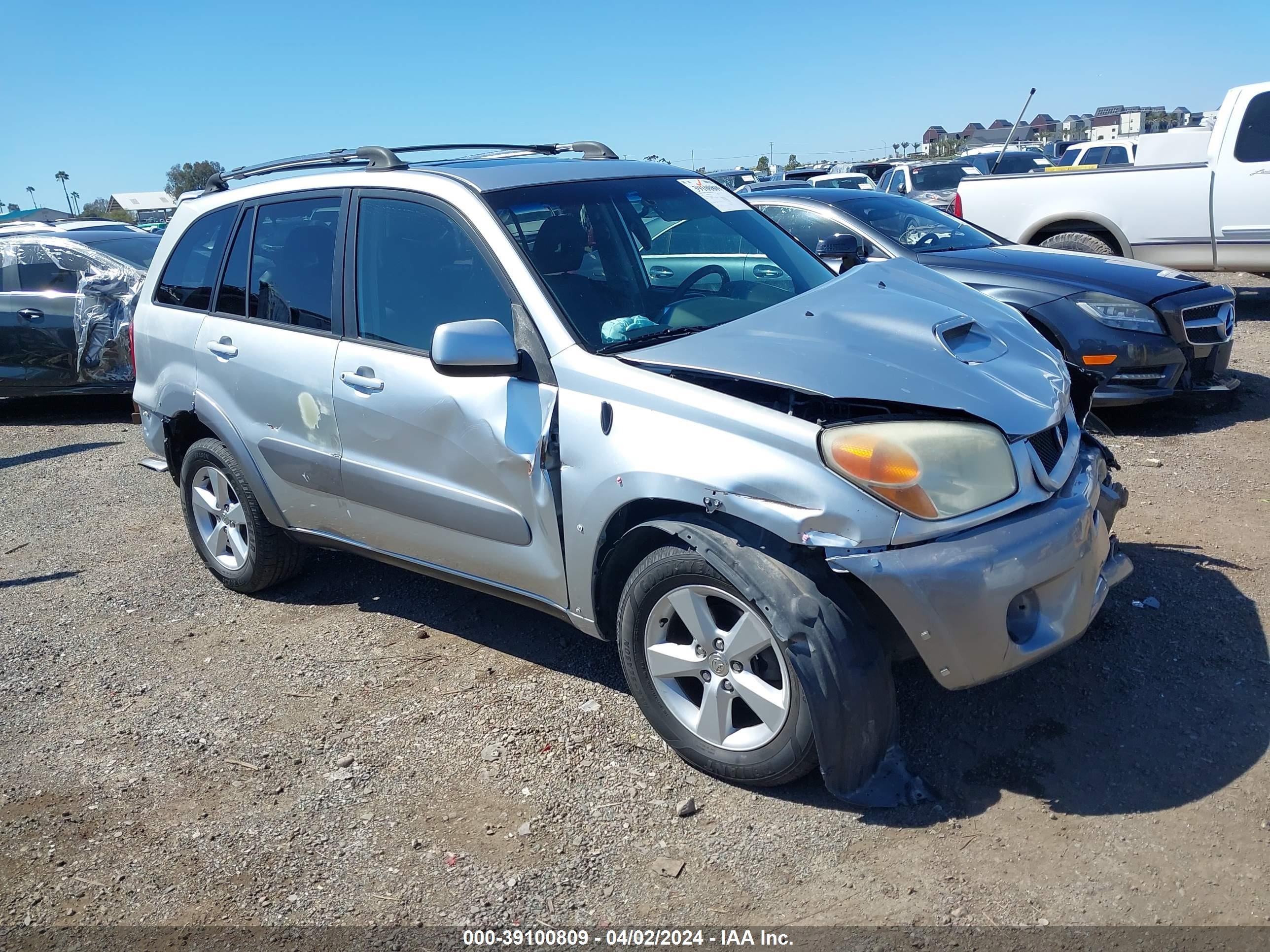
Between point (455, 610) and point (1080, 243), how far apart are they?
769cm

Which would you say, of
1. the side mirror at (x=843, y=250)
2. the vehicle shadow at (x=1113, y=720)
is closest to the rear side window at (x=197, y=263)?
the side mirror at (x=843, y=250)

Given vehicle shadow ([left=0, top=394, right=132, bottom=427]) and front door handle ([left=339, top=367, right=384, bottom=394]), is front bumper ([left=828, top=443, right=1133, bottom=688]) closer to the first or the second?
front door handle ([left=339, top=367, right=384, bottom=394])

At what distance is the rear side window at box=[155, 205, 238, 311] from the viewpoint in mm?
4844

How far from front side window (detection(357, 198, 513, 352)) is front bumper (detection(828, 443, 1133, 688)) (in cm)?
163

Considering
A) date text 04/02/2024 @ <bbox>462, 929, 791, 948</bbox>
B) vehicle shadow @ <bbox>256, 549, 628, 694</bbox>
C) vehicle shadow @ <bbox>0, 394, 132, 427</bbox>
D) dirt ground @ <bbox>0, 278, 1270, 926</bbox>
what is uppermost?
vehicle shadow @ <bbox>0, 394, 132, 427</bbox>

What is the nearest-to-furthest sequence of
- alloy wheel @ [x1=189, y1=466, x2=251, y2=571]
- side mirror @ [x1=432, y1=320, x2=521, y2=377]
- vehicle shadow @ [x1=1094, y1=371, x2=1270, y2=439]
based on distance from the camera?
side mirror @ [x1=432, y1=320, x2=521, y2=377], alloy wheel @ [x1=189, y1=466, x2=251, y2=571], vehicle shadow @ [x1=1094, y1=371, x2=1270, y2=439]

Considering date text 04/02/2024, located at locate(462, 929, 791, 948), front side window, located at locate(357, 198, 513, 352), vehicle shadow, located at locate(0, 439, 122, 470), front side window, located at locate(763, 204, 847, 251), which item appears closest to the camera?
date text 04/02/2024, located at locate(462, 929, 791, 948)

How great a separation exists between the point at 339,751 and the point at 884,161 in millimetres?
27867

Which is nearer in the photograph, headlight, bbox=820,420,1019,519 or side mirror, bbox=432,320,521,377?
headlight, bbox=820,420,1019,519

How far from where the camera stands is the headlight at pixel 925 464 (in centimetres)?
282

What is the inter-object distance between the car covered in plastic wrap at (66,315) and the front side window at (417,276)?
18.5 ft

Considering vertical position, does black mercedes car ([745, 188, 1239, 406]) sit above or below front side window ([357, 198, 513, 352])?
below

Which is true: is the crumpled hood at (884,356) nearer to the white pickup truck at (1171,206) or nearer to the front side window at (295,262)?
the front side window at (295,262)

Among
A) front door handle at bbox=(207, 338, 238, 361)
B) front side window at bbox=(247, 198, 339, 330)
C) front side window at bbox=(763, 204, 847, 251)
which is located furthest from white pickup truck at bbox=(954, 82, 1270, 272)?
front door handle at bbox=(207, 338, 238, 361)
